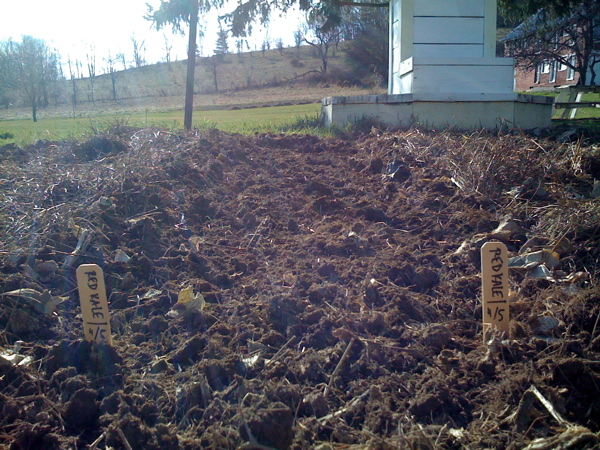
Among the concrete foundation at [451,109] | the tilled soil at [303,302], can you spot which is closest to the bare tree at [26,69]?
the concrete foundation at [451,109]

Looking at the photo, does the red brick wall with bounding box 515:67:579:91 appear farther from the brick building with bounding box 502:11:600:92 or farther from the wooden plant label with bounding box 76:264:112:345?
the wooden plant label with bounding box 76:264:112:345

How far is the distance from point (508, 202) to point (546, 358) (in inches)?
80.8

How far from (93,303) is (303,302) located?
1.26 metres

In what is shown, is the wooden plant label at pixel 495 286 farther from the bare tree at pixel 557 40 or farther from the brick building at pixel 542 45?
the bare tree at pixel 557 40

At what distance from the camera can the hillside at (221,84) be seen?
30.6 metres

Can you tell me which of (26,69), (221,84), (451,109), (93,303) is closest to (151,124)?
(451,109)

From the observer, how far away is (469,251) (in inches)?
148

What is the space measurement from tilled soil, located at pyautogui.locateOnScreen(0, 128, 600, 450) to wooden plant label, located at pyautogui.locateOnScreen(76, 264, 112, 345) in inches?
3.5

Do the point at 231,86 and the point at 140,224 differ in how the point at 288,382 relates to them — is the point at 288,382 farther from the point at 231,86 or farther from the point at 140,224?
the point at 231,86

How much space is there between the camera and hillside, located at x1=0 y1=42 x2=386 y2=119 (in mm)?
30594

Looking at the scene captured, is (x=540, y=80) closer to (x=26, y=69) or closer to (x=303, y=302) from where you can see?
(x=26, y=69)

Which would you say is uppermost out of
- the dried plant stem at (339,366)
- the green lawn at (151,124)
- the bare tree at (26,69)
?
the bare tree at (26,69)

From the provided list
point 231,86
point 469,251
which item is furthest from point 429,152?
point 231,86

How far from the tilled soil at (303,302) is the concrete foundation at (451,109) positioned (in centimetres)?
190
